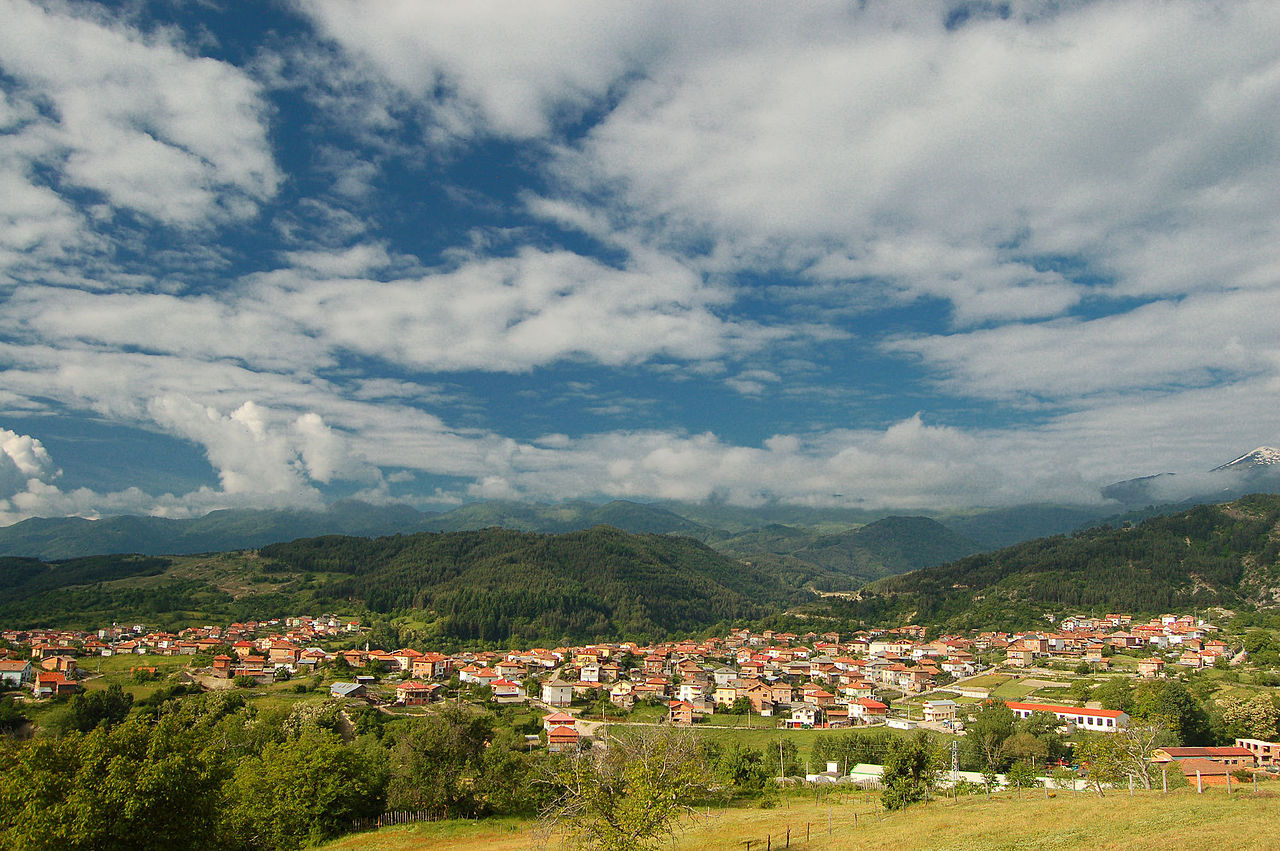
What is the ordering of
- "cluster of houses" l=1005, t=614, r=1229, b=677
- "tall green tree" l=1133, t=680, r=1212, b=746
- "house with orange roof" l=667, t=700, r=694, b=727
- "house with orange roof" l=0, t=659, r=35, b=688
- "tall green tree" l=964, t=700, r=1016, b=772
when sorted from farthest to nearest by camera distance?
1. "cluster of houses" l=1005, t=614, r=1229, b=677
2. "house with orange roof" l=667, t=700, r=694, b=727
3. "house with orange roof" l=0, t=659, r=35, b=688
4. "tall green tree" l=1133, t=680, r=1212, b=746
5. "tall green tree" l=964, t=700, r=1016, b=772

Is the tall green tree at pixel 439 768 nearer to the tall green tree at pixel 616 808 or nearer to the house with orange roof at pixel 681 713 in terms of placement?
the tall green tree at pixel 616 808

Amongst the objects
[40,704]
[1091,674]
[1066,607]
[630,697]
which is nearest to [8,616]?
[40,704]

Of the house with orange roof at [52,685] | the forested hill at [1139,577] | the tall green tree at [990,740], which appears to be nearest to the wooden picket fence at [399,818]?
the tall green tree at [990,740]

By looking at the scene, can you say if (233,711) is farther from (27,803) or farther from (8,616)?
(8,616)

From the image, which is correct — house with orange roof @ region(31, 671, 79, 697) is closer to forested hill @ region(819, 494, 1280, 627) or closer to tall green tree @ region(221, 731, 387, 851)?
tall green tree @ region(221, 731, 387, 851)

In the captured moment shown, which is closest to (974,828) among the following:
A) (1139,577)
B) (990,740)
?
(990,740)

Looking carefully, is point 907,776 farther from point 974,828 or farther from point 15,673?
point 15,673

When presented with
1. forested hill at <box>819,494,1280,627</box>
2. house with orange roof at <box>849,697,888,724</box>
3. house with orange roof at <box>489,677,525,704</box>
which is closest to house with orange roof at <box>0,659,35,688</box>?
house with orange roof at <box>489,677,525,704</box>
